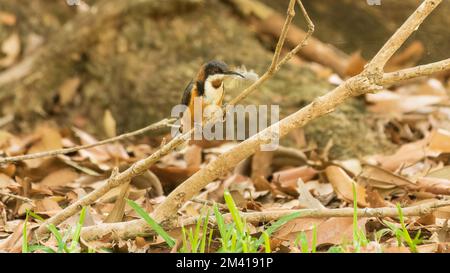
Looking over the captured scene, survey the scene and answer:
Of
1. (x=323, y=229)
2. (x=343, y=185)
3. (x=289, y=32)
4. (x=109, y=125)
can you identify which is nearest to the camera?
(x=323, y=229)

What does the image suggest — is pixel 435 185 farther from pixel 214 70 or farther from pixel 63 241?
pixel 63 241

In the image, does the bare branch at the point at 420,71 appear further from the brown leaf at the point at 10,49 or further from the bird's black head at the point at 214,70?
the brown leaf at the point at 10,49

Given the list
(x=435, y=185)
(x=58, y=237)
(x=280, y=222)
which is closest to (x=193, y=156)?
(x=435, y=185)

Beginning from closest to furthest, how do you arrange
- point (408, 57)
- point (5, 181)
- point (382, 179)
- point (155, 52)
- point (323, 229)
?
point (323, 229) < point (382, 179) < point (5, 181) < point (155, 52) < point (408, 57)

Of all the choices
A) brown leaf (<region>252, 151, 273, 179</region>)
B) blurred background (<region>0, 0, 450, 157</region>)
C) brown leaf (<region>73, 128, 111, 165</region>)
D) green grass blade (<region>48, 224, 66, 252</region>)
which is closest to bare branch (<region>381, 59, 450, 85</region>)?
green grass blade (<region>48, 224, 66, 252</region>)

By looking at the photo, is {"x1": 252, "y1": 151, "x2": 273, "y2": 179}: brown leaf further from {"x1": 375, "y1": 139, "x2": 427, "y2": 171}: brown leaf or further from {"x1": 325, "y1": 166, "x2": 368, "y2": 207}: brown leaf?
{"x1": 375, "y1": 139, "x2": 427, "y2": 171}: brown leaf

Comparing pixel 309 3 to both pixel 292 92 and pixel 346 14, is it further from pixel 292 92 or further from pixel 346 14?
pixel 292 92
